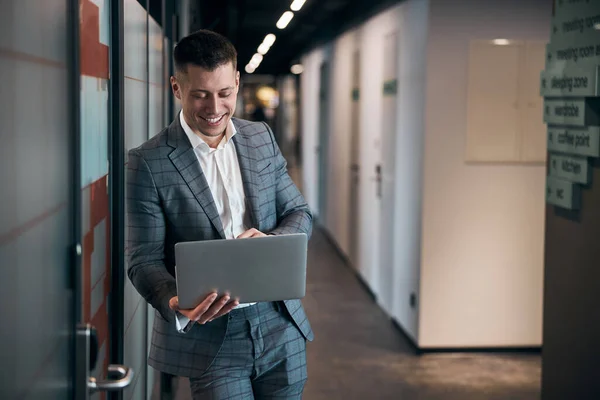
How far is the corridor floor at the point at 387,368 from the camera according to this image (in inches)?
184

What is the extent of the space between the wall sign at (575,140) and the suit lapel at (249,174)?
1.52 meters

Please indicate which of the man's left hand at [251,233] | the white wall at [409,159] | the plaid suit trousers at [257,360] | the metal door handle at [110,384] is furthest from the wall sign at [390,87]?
the metal door handle at [110,384]

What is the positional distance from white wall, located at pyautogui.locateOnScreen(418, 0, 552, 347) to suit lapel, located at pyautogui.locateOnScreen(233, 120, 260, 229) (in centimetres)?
329

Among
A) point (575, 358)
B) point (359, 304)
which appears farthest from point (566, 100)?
point (359, 304)

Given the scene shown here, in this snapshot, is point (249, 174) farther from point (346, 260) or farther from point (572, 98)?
point (346, 260)

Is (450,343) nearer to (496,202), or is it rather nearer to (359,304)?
(496,202)

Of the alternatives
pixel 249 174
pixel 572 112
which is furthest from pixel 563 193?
pixel 249 174

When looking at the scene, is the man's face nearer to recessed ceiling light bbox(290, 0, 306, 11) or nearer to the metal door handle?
the metal door handle

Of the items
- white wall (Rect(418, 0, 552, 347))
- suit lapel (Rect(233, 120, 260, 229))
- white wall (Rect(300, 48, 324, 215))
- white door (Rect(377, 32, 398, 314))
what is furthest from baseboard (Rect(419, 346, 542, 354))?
white wall (Rect(300, 48, 324, 215))

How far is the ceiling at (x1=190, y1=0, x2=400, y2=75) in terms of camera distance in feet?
25.8

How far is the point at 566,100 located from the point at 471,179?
2.12 metres

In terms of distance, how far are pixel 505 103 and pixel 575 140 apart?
86.8 inches

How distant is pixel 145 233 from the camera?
208 centimetres

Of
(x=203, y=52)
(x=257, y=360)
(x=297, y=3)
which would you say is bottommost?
(x=257, y=360)
